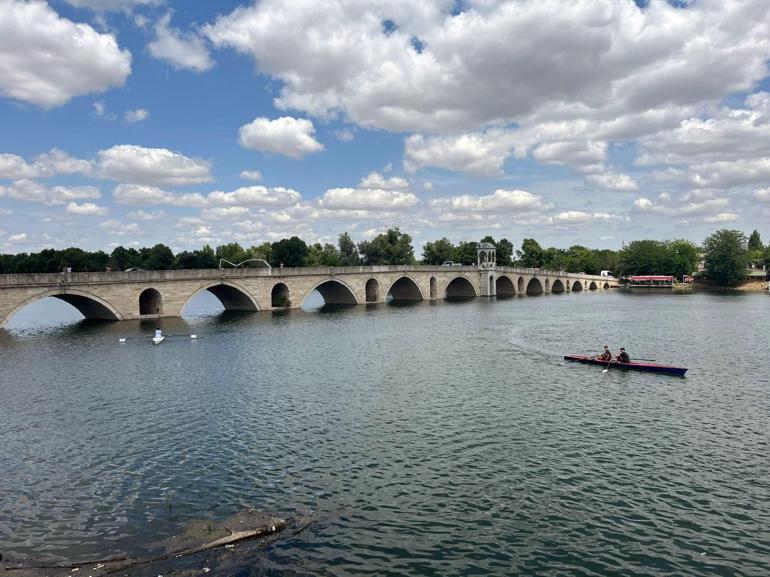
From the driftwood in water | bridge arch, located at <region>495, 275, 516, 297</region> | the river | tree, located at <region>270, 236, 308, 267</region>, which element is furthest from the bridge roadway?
the driftwood in water

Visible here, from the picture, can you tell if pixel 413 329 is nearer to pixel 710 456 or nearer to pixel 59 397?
pixel 59 397

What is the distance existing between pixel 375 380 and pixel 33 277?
4167cm

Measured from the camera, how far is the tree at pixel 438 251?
16912 cm

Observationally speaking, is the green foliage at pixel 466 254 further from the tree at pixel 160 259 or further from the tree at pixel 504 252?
the tree at pixel 160 259

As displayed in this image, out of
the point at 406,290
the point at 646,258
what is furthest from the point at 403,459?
the point at 646,258

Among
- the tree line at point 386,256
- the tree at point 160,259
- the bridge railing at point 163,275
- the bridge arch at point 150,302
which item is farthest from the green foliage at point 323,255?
the bridge arch at point 150,302

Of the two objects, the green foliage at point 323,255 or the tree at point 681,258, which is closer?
the green foliage at point 323,255

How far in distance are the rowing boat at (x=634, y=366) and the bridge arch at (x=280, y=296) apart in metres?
51.8

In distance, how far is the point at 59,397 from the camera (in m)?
30.3

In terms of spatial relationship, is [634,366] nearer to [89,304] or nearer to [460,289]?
[89,304]

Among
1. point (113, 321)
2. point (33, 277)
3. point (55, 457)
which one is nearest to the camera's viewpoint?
point (55, 457)

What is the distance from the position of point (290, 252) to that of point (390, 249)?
30.2 meters

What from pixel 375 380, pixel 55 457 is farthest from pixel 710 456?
pixel 55 457

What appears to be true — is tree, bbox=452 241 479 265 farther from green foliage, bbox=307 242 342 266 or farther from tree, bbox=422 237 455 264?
green foliage, bbox=307 242 342 266
